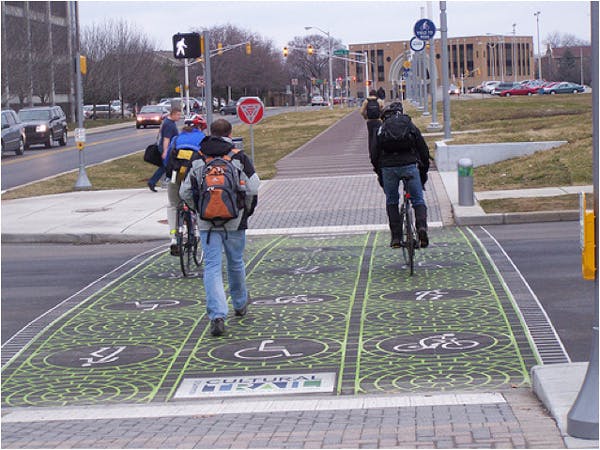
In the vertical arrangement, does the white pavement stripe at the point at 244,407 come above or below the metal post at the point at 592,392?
below

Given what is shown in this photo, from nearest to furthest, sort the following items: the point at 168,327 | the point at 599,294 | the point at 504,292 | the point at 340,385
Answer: the point at 599,294 < the point at 340,385 < the point at 168,327 < the point at 504,292

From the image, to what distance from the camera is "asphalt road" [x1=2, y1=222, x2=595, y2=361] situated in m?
9.55

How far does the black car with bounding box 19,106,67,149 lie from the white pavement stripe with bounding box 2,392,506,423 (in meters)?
42.3

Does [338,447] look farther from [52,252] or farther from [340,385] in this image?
[52,252]

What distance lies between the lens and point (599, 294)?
18.4 feet

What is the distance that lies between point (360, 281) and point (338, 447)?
6.31 metres

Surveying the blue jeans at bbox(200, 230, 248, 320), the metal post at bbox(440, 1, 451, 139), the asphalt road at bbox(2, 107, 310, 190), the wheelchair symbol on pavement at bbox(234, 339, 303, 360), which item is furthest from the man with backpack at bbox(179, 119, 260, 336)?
the asphalt road at bbox(2, 107, 310, 190)

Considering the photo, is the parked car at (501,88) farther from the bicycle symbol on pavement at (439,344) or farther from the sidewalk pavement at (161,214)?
the bicycle symbol on pavement at (439,344)

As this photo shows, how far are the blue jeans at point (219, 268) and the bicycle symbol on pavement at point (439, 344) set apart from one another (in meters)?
1.67

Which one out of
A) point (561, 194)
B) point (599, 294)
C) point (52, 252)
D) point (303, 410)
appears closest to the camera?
point (599, 294)

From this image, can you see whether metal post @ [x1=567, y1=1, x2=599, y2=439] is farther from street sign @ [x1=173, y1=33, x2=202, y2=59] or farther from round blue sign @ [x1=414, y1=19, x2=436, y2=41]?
round blue sign @ [x1=414, y1=19, x2=436, y2=41]

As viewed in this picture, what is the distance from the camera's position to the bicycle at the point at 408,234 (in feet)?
39.3

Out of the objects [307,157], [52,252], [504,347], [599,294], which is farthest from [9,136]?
[599,294]

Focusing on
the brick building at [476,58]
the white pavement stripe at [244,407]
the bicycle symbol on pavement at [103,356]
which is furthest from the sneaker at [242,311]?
the brick building at [476,58]
